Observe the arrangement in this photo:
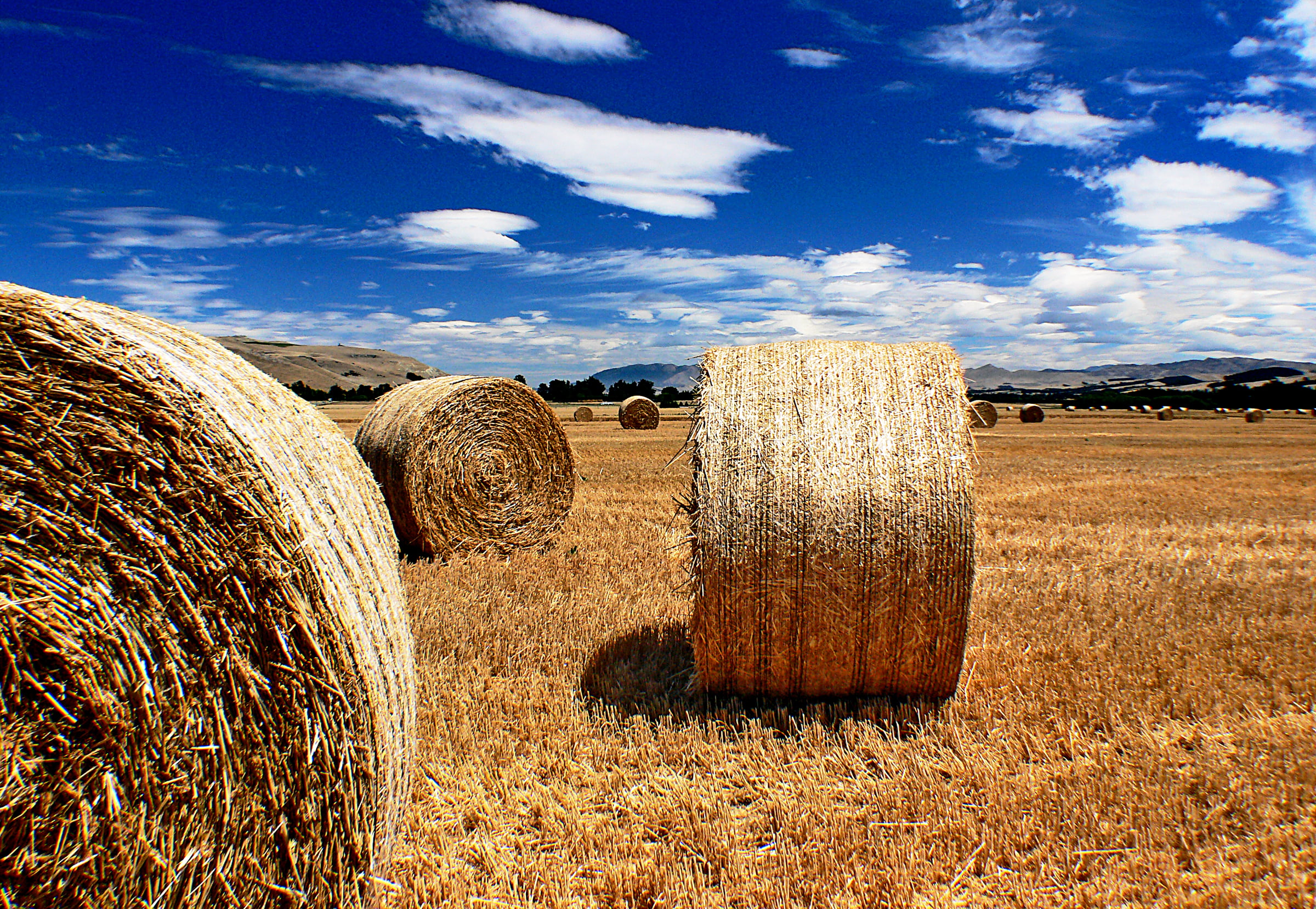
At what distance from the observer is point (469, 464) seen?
27.8 feet

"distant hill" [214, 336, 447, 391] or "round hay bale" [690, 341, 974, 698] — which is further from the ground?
"distant hill" [214, 336, 447, 391]

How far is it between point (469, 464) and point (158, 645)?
241 inches

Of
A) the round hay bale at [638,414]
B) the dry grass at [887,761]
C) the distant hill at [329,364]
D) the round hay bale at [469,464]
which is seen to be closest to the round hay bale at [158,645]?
the dry grass at [887,761]

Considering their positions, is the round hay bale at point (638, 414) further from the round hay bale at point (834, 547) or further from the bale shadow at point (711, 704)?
the round hay bale at point (834, 547)

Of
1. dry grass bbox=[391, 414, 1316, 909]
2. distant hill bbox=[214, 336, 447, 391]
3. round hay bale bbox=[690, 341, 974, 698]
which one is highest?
distant hill bbox=[214, 336, 447, 391]

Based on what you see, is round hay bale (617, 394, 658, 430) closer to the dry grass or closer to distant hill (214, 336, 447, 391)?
the dry grass

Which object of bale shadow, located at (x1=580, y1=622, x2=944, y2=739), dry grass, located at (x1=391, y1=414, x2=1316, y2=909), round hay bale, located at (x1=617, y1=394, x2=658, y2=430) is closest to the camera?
dry grass, located at (x1=391, y1=414, x2=1316, y2=909)

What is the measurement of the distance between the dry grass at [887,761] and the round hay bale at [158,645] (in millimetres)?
676

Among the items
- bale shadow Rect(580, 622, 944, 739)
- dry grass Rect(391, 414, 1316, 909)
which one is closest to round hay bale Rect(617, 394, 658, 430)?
dry grass Rect(391, 414, 1316, 909)

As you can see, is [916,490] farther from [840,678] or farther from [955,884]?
[955,884]

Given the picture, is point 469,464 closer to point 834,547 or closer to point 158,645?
point 834,547

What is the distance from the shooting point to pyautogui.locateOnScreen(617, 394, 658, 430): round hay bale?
99.1ft

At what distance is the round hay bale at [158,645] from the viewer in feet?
7.48

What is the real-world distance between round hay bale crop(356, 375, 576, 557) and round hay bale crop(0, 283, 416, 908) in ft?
17.4
